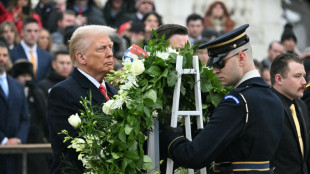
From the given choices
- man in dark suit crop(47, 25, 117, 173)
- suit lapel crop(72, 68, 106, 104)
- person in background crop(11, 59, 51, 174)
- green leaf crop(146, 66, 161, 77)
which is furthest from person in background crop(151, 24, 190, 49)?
person in background crop(11, 59, 51, 174)

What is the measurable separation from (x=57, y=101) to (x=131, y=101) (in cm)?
80

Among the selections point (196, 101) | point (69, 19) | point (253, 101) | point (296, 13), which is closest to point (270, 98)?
point (253, 101)

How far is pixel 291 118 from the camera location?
7.61m

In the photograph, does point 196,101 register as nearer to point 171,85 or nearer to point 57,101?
point 171,85

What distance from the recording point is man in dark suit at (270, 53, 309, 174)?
24.3ft

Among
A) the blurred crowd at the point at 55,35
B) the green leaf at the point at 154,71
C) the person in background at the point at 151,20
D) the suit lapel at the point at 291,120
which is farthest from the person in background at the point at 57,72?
the green leaf at the point at 154,71

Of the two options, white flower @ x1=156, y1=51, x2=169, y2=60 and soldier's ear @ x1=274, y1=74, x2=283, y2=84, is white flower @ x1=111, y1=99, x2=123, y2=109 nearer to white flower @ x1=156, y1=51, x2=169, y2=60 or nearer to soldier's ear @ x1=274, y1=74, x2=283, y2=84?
white flower @ x1=156, y1=51, x2=169, y2=60

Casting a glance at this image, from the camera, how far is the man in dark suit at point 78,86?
6242 millimetres

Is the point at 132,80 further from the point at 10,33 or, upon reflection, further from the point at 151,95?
the point at 10,33

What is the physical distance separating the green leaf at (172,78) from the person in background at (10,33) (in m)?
6.83

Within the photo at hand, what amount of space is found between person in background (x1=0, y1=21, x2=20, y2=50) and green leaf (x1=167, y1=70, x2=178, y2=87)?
683 centimetres

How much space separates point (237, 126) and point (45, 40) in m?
7.75

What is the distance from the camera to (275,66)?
795 cm

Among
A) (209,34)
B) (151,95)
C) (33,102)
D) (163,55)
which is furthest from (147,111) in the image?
(209,34)
